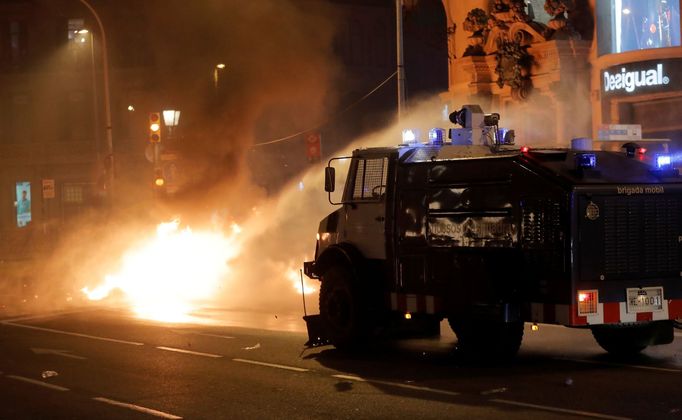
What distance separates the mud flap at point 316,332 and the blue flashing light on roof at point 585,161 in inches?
155

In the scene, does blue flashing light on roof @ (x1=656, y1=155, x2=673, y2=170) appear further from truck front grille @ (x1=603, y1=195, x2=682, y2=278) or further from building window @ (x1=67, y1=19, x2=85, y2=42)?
building window @ (x1=67, y1=19, x2=85, y2=42)

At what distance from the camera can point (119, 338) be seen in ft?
45.8

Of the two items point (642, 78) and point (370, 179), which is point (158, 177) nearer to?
point (642, 78)

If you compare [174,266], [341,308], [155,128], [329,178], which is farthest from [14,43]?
[341,308]

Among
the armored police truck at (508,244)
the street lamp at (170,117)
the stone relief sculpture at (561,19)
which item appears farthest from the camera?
the street lamp at (170,117)

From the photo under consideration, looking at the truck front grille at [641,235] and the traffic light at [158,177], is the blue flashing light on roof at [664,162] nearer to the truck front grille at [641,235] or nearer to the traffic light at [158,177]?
the truck front grille at [641,235]

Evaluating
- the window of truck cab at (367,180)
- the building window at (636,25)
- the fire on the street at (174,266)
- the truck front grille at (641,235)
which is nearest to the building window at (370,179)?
the window of truck cab at (367,180)

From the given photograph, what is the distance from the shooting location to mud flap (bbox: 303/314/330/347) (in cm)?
1227

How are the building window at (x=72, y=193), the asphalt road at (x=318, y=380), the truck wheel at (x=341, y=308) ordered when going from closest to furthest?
1. the asphalt road at (x=318, y=380)
2. the truck wheel at (x=341, y=308)
3. the building window at (x=72, y=193)

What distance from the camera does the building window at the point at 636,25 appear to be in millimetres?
21781

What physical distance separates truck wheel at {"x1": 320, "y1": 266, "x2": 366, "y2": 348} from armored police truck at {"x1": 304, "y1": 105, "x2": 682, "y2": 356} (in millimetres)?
18

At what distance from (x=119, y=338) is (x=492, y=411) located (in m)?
7.11

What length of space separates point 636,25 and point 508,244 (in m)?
13.8

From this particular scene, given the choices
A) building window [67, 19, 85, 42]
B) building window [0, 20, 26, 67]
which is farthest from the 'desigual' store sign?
building window [0, 20, 26, 67]
